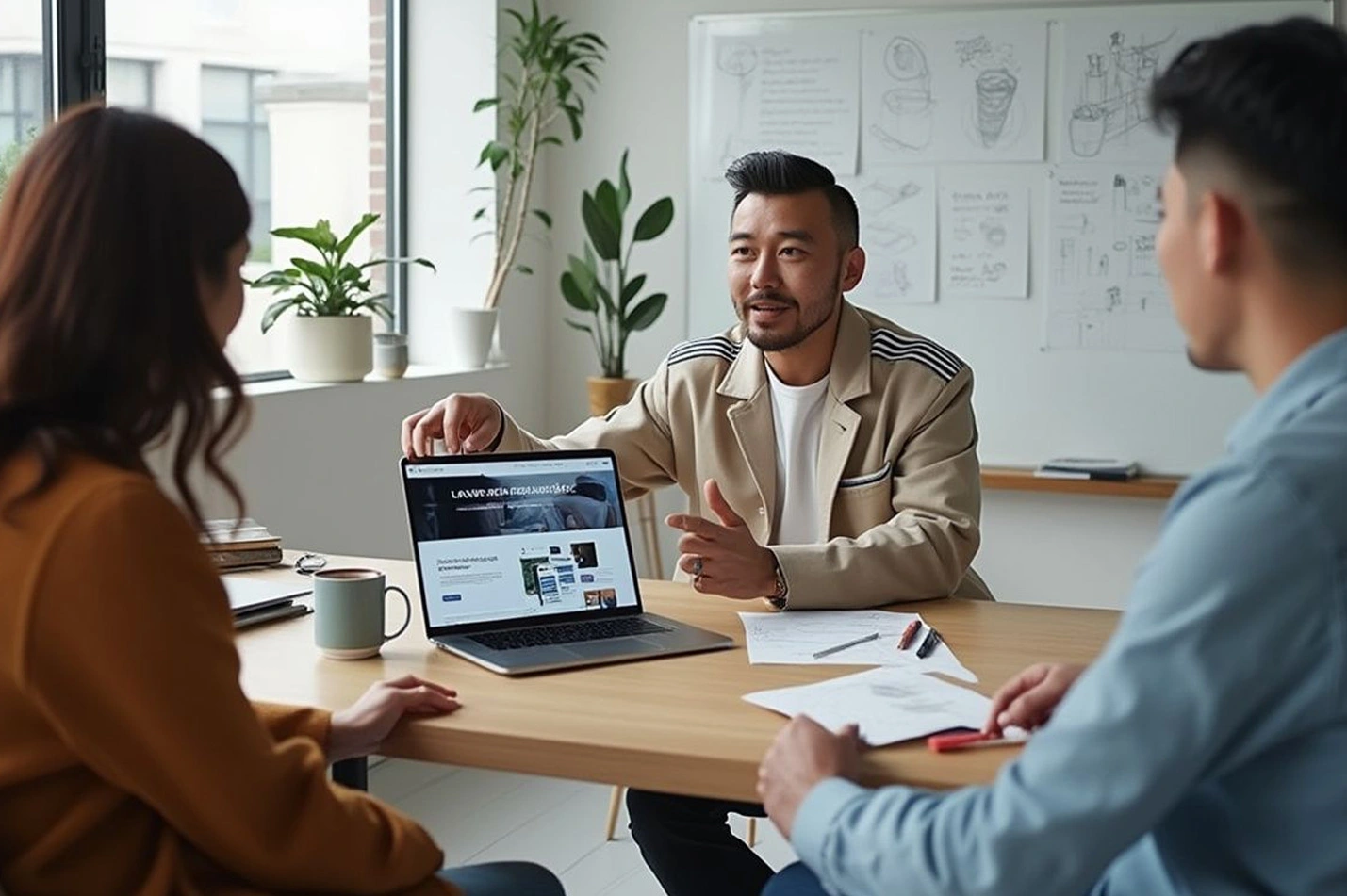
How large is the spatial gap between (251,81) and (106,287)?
8.88ft

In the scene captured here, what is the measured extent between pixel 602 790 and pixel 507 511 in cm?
191

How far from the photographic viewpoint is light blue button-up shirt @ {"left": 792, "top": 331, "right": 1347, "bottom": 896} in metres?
1.06

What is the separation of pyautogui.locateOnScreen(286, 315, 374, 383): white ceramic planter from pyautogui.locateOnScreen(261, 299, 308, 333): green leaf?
0.05 metres

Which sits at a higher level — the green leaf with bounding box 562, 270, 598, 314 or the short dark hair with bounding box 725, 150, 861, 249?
the short dark hair with bounding box 725, 150, 861, 249

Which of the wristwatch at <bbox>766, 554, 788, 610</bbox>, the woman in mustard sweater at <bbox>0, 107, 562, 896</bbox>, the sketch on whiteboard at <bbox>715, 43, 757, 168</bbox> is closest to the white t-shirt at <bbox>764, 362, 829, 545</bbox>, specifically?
the wristwatch at <bbox>766, 554, 788, 610</bbox>

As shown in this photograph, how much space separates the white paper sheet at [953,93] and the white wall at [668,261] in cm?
13

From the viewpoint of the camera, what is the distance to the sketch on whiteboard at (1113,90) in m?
4.09

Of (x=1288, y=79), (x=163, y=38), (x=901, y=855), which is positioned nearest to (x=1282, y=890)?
(x=901, y=855)

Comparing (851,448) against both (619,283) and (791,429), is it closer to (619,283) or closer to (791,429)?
(791,429)

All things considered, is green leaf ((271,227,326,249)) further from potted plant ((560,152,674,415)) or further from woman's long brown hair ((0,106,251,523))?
woman's long brown hair ((0,106,251,523))

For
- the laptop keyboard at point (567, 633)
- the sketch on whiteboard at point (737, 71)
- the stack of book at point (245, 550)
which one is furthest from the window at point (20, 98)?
the sketch on whiteboard at point (737, 71)

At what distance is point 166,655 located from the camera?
1.20 metres

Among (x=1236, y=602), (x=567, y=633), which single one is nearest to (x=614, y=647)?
(x=567, y=633)

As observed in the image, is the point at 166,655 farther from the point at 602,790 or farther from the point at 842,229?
the point at 602,790
